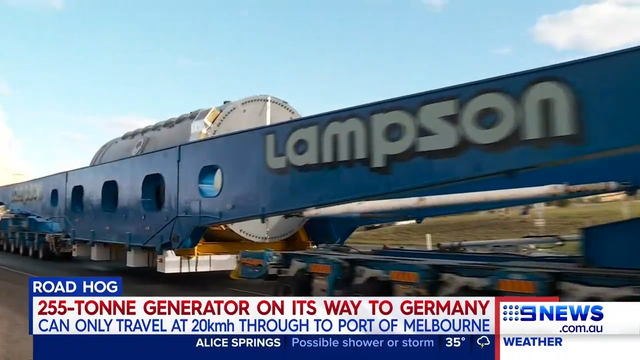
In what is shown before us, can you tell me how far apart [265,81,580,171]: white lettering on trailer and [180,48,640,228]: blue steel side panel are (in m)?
0.07

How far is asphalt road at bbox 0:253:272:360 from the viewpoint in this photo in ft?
24.6

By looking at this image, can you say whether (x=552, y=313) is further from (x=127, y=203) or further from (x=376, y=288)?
(x=127, y=203)

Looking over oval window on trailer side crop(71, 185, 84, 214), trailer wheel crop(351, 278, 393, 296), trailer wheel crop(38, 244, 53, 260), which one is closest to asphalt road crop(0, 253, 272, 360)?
trailer wheel crop(38, 244, 53, 260)

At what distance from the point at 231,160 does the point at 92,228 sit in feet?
20.8

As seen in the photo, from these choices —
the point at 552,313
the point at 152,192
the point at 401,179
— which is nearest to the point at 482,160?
the point at 401,179

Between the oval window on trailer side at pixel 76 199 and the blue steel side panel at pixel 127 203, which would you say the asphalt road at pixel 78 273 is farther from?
the oval window on trailer side at pixel 76 199

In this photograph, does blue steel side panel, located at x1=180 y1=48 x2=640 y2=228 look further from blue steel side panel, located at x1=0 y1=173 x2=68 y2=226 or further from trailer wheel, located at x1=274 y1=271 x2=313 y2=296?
blue steel side panel, located at x1=0 y1=173 x2=68 y2=226

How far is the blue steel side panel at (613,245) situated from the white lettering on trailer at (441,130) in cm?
123

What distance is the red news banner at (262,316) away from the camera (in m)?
4.63

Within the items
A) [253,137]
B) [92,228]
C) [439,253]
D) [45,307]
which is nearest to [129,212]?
[92,228]

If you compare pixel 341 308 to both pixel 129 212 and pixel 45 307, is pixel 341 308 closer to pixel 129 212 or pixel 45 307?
pixel 45 307

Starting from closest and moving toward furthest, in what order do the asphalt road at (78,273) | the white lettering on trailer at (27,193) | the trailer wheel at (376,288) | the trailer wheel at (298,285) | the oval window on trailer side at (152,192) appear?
the trailer wheel at (376,288) < the asphalt road at (78,273) < the trailer wheel at (298,285) < the oval window on trailer side at (152,192) < the white lettering on trailer at (27,193)

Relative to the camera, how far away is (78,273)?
49.3ft

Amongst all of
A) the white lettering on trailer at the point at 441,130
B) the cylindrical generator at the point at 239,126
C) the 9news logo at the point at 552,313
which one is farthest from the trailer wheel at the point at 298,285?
the 9news logo at the point at 552,313
